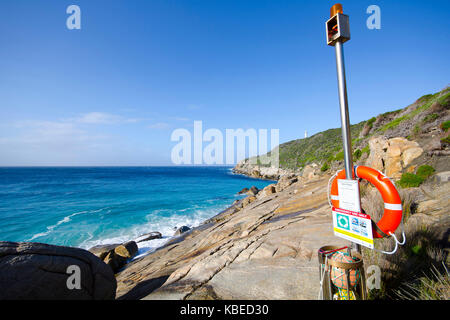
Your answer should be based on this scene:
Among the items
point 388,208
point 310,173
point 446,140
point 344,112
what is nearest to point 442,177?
point 446,140

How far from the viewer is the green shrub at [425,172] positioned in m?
6.94

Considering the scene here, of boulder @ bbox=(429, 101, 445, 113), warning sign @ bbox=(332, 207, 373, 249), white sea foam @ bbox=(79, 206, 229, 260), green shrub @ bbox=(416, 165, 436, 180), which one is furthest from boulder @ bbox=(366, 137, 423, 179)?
white sea foam @ bbox=(79, 206, 229, 260)

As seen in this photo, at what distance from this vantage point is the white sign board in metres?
2.39

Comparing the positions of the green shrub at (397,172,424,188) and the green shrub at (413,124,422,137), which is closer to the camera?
the green shrub at (397,172,424,188)

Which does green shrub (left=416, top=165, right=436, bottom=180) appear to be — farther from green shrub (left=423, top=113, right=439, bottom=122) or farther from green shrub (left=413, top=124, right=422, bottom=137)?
green shrub (left=423, top=113, right=439, bottom=122)

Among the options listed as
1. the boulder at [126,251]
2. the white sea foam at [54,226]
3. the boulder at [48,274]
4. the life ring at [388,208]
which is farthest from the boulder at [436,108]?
the white sea foam at [54,226]

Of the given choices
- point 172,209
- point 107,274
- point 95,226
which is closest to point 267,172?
point 172,209

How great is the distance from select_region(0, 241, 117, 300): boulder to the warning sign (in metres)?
4.60

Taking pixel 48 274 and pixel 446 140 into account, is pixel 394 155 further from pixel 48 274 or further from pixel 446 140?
pixel 48 274

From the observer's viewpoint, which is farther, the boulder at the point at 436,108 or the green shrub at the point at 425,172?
the boulder at the point at 436,108

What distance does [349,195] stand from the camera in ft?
8.13

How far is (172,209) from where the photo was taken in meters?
23.4

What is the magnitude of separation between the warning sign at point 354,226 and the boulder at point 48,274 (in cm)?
460

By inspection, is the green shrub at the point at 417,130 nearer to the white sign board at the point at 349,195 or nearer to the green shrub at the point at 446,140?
the green shrub at the point at 446,140
